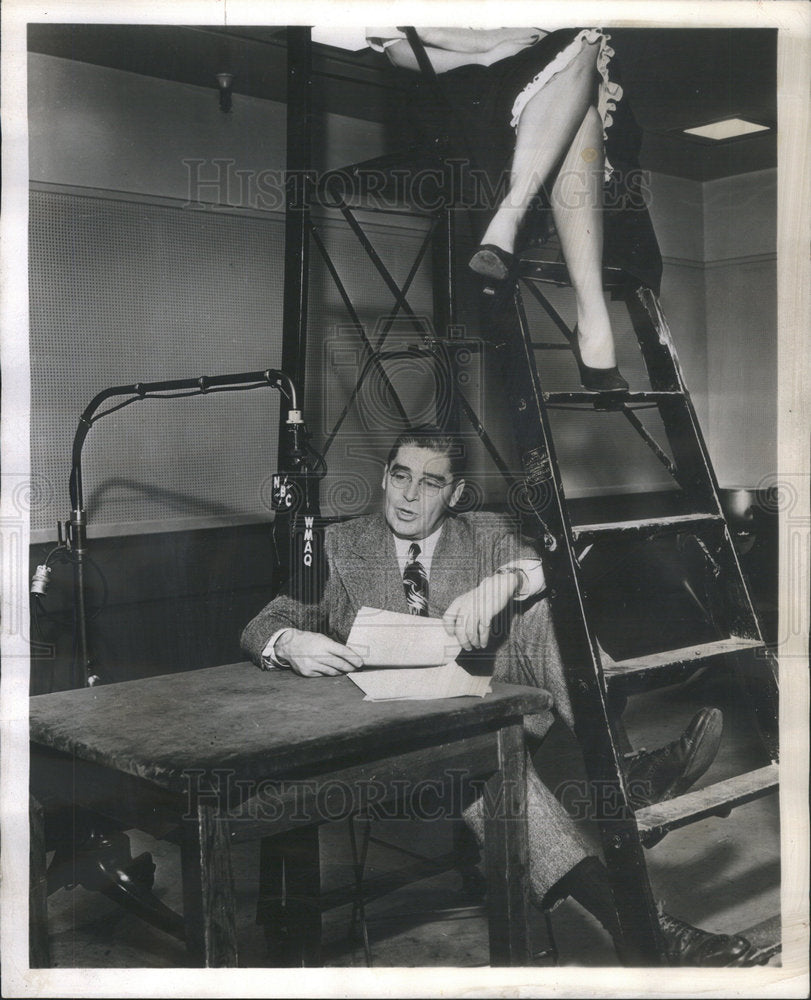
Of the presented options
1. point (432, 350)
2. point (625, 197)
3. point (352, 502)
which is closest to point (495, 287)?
point (625, 197)

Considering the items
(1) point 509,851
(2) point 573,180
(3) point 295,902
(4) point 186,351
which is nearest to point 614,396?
(2) point 573,180

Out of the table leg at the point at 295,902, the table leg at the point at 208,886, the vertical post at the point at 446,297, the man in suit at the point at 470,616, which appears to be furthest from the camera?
the vertical post at the point at 446,297

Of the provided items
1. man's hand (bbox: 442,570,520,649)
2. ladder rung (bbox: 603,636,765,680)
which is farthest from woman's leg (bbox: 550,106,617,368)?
ladder rung (bbox: 603,636,765,680)

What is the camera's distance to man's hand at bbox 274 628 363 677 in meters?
2.00

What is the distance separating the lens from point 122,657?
10.5ft

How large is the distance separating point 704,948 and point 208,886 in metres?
1.04

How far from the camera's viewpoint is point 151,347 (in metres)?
3.14

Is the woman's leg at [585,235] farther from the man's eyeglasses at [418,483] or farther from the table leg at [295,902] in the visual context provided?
the table leg at [295,902]

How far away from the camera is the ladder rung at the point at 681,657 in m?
2.03

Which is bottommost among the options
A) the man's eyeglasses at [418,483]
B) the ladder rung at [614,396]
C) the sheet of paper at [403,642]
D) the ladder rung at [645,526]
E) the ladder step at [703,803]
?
the ladder step at [703,803]

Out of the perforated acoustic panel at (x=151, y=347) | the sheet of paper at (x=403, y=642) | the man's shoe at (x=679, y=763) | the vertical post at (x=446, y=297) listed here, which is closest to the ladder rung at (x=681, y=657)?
the man's shoe at (x=679, y=763)

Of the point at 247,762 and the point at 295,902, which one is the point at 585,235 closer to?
the point at 247,762

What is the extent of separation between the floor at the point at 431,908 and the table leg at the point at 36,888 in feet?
1.31

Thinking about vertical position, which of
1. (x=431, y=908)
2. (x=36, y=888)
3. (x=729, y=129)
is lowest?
(x=431, y=908)
